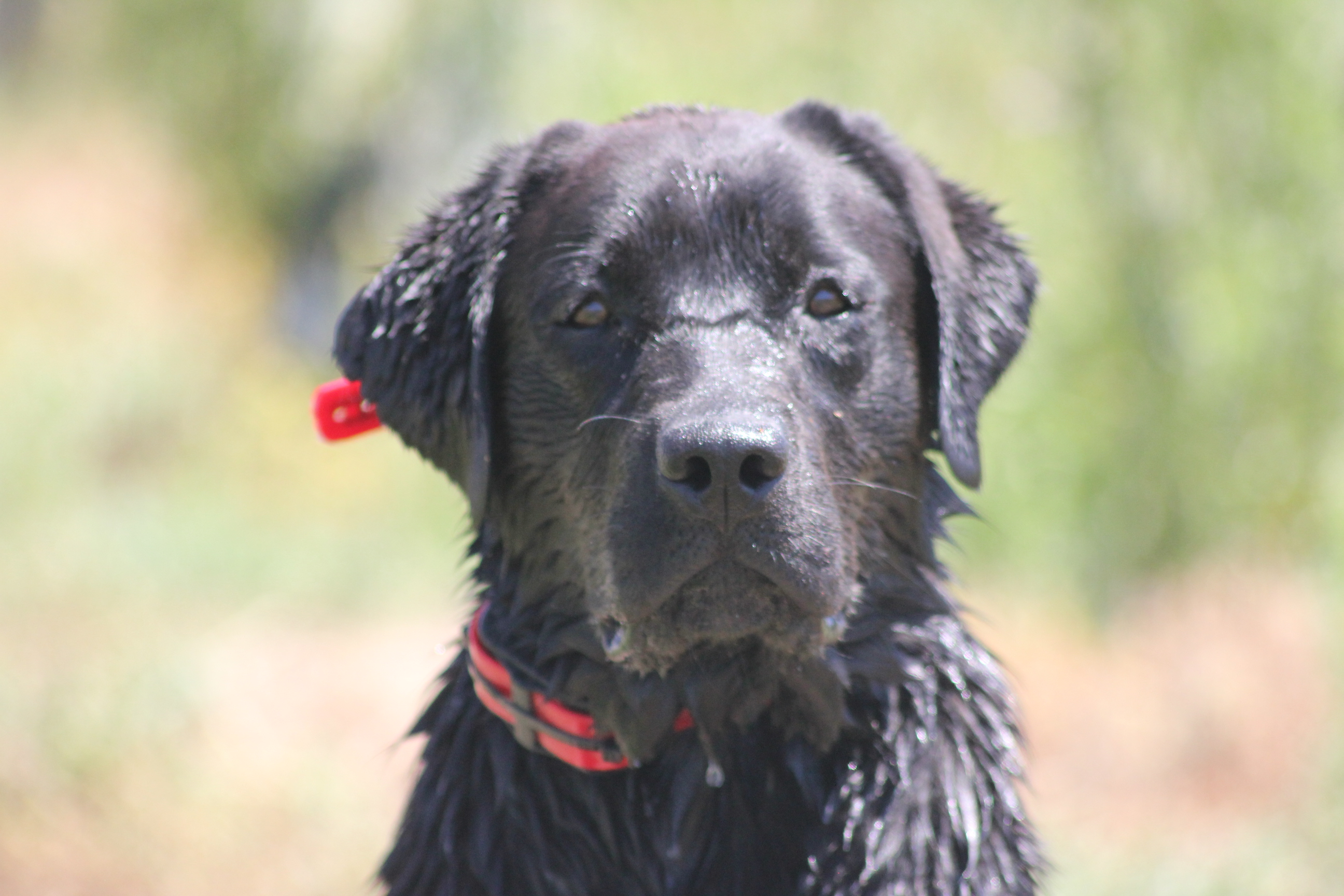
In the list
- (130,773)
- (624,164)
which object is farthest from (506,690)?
(130,773)

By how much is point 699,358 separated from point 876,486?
0.51 m

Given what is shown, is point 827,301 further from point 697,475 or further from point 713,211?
point 697,475

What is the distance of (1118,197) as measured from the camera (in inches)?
354

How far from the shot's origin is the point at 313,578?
1019 cm

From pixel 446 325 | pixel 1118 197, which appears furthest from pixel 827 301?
pixel 1118 197

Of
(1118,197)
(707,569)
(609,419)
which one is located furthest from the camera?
(1118,197)

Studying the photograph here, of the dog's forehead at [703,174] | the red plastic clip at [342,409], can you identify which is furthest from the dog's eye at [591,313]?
the red plastic clip at [342,409]

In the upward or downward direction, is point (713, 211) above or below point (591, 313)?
above

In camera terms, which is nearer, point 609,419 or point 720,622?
point 720,622

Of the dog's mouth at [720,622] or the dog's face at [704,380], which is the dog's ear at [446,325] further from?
the dog's mouth at [720,622]

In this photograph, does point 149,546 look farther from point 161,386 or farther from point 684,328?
point 684,328

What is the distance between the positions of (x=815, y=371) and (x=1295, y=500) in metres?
6.55

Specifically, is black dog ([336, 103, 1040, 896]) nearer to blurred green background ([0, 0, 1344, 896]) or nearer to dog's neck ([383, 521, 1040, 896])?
dog's neck ([383, 521, 1040, 896])

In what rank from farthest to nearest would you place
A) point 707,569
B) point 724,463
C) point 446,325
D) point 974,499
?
point 974,499, point 446,325, point 707,569, point 724,463
